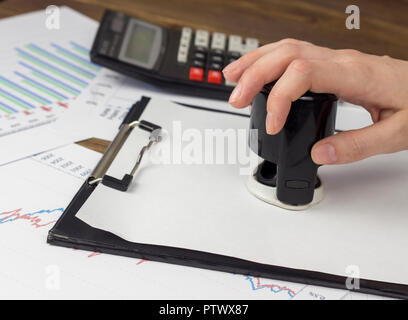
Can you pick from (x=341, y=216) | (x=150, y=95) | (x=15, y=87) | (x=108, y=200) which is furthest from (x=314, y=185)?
(x=15, y=87)

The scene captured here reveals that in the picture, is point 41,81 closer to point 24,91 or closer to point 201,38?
point 24,91

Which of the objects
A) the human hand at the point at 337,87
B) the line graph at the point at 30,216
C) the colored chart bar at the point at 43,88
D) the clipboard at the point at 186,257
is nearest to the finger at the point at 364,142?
the human hand at the point at 337,87

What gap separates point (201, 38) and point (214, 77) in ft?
0.27

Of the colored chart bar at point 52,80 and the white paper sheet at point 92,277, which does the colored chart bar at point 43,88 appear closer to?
the colored chart bar at point 52,80

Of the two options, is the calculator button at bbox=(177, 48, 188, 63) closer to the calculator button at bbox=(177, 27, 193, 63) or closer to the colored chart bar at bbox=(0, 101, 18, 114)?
the calculator button at bbox=(177, 27, 193, 63)

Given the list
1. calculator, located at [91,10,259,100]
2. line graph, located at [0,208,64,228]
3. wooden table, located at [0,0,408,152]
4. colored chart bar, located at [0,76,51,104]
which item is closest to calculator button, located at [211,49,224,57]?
calculator, located at [91,10,259,100]

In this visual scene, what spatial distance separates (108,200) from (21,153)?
13 cm

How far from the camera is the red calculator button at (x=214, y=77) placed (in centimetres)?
70

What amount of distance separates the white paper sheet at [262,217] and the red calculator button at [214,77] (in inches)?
6.4

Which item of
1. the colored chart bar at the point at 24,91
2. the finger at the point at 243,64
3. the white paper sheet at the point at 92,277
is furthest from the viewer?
the colored chart bar at the point at 24,91

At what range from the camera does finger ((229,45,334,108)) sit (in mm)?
488

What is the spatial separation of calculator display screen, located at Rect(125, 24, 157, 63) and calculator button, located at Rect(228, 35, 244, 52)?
10cm

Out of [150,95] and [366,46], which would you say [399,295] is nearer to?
[150,95]

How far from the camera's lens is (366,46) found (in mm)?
852
